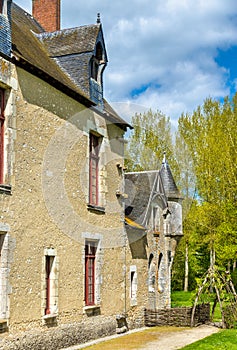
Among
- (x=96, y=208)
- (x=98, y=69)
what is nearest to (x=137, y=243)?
(x=96, y=208)

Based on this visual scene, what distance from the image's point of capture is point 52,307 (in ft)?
37.4

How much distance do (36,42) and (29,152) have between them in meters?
4.56

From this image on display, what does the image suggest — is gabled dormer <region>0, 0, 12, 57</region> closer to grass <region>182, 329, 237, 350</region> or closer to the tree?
grass <region>182, 329, 237, 350</region>

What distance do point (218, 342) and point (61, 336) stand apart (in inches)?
148

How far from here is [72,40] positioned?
563 inches

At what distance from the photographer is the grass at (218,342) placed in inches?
456

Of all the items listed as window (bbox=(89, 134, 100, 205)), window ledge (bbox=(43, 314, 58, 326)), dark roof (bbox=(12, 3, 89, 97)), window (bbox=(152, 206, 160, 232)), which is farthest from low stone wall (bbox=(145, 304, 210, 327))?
dark roof (bbox=(12, 3, 89, 97))

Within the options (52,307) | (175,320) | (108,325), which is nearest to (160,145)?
(175,320)

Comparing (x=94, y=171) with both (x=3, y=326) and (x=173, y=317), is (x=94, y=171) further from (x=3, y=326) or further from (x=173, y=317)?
(x=3, y=326)

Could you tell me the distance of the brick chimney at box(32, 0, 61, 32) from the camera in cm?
1866

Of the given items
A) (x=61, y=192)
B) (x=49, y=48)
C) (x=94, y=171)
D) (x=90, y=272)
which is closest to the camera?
(x=61, y=192)

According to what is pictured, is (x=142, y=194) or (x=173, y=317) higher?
(x=142, y=194)

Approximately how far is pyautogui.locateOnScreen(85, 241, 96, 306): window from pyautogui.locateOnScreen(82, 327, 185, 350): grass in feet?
3.88

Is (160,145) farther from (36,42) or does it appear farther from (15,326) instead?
(15,326)
